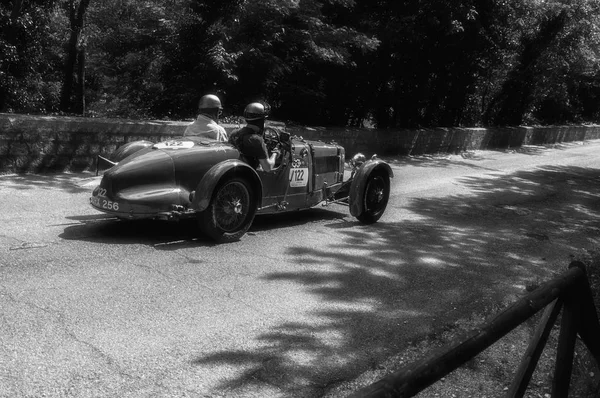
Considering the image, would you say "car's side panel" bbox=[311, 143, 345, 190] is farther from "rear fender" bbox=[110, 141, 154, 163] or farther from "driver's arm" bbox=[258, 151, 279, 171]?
"rear fender" bbox=[110, 141, 154, 163]

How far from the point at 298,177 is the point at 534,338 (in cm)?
612

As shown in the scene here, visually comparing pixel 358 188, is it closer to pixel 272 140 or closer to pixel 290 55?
pixel 272 140

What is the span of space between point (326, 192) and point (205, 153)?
2425 mm

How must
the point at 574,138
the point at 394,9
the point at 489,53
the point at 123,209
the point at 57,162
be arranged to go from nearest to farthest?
the point at 123,209 → the point at 57,162 → the point at 394,9 → the point at 489,53 → the point at 574,138

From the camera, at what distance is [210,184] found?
7141 millimetres

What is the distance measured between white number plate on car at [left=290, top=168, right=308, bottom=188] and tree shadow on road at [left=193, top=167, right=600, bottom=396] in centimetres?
77

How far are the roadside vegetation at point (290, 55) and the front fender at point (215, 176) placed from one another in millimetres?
7432

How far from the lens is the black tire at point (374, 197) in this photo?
30.3ft

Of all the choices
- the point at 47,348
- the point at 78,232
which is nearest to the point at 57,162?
the point at 78,232

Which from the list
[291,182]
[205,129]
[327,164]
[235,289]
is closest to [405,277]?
[235,289]

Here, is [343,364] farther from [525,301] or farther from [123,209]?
[123,209]

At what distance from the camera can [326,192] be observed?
9.48 meters

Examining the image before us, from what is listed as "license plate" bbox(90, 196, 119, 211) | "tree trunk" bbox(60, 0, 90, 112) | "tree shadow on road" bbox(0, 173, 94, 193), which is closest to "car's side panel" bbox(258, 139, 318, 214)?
"license plate" bbox(90, 196, 119, 211)

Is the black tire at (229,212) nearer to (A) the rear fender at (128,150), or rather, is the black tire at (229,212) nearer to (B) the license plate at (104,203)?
(B) the license plate at (104,203)
